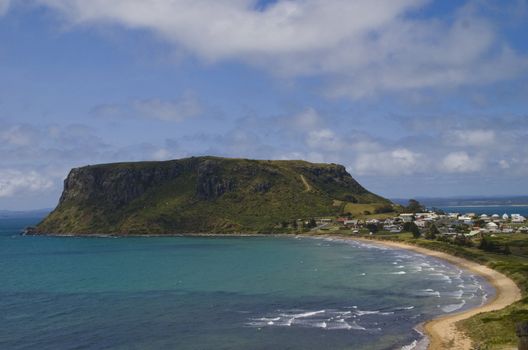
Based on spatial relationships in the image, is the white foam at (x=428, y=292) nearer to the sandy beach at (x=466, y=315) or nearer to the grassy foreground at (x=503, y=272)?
the sandy beach at (x=466, y=315)

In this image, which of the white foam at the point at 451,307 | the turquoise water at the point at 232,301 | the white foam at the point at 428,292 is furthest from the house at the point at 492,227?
the white foam at the point at 451,307

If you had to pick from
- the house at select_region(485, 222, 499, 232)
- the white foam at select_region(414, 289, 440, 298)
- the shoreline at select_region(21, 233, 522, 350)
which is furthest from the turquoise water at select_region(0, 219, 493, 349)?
the house at select_region(485, 222, 499, 232)

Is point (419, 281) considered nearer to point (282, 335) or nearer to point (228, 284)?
point (228, 284)

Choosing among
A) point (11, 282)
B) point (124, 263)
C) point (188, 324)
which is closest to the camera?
point (188, 324)

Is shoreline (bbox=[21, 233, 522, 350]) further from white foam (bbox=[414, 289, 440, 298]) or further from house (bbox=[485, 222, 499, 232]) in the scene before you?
house (bbox=[485, 222, 499, 232])

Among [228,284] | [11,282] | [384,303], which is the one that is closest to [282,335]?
[384,303]

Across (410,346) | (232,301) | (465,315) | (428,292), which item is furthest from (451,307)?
(232,301)
